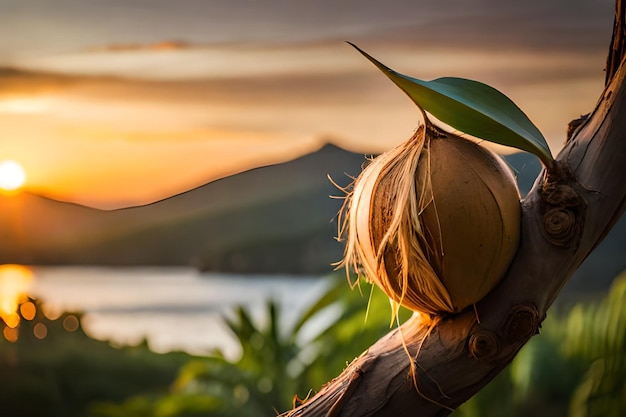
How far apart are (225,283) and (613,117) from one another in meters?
1.36

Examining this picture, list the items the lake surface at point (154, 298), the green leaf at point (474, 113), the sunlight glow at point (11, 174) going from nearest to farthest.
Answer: the green leaf at point (474, 113) < the sunlight glow at point (11, 174) < the lake surface at point (154, 298)

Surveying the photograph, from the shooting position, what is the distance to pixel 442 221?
8.9 inches

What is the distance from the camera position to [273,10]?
1.44 metres

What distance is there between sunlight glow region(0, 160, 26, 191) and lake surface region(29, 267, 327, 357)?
200 millimetres

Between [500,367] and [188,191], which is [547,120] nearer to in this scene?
[188,191]

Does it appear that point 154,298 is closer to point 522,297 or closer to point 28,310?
point 28,310

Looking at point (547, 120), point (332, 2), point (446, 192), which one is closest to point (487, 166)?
point (446, 192)

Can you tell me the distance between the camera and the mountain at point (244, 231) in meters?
1.52

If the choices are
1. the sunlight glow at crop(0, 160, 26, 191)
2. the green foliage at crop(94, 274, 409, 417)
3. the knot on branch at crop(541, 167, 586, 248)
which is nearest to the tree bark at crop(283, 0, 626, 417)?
the knot on branch at crop(541, 167, 586, 248)

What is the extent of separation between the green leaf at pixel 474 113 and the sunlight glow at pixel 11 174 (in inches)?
51.4

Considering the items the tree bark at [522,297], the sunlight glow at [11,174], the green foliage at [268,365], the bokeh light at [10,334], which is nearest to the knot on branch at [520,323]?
the tree bark at [522,297]

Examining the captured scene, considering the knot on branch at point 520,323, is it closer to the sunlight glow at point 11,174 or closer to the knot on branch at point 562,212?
the knot on branch at point 562,212

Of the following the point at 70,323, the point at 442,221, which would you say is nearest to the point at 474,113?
the point at 442,221

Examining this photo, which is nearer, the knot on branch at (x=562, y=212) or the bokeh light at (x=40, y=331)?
the knot on branch at (x=562, y=212)
